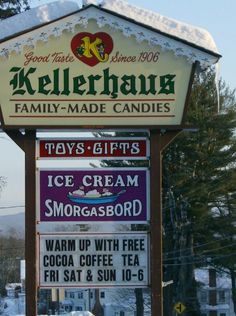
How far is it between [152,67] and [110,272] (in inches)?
111

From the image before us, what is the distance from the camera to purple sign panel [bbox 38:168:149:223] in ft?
37.5

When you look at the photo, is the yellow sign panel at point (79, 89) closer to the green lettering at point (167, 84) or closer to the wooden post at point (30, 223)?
the green lettering at point (167, 84)

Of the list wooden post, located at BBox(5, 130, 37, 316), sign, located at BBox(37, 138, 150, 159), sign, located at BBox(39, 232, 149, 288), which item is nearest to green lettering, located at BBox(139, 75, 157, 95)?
sign, located at BBox(37, 138, 150, 159)

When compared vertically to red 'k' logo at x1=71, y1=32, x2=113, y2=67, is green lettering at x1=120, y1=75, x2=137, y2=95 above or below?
below

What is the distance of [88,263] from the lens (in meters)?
11.4

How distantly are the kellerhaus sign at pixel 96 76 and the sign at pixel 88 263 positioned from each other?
5.14 feet

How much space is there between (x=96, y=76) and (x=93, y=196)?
162 centimetres

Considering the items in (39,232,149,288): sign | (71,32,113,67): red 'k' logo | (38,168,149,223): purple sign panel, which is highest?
(71,32,113,67): red 'k' logo

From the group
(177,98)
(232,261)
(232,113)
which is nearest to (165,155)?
(232,113)

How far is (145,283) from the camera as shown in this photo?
37.4 ft

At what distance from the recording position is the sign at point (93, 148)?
1150 cm

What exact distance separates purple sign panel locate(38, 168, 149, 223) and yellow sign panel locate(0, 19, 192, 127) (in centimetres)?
71

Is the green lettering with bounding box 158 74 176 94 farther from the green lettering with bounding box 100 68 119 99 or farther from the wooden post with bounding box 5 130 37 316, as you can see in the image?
the wooden post with bounding box 5 130 37 316

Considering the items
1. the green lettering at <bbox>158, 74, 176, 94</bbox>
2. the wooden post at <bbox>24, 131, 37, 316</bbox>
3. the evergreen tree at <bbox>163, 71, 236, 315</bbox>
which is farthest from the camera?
the evergreen tree at <bbox>163, 71, 236, 315</bbox>
